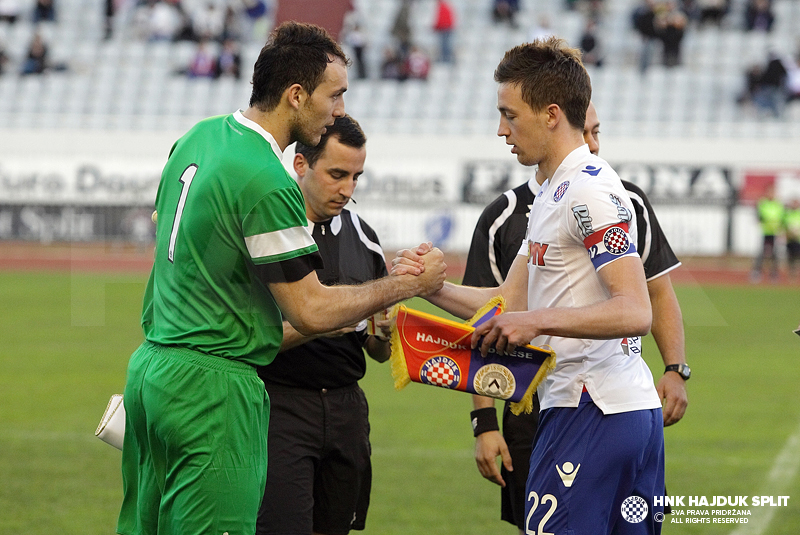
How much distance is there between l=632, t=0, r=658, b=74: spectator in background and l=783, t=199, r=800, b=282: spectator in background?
7650mm

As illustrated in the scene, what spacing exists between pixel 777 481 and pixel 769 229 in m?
15.6

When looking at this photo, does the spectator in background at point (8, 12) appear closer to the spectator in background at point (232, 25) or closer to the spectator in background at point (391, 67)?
the spectator in background at point (232, 25)

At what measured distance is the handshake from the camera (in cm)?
347

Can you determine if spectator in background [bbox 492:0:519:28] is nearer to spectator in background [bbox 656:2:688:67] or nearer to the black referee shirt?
spectator in background [bbox 656:2:688:67]

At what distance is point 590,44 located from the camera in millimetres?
27047

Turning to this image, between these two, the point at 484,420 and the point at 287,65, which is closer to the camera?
the point at 287,65

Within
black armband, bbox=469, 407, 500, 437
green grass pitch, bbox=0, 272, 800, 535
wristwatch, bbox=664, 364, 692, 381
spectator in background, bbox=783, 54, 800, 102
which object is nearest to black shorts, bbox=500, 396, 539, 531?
black armband, bbox=469, 407, 500, 437

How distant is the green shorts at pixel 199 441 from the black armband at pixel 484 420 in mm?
1234

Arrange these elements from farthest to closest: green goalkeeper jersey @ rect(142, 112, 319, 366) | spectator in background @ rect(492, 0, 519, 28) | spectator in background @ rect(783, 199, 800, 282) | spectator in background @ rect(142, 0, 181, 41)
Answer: spectator in background @ rect(142, 0, 181, 41), spectator in background @ rect(492, 0, 519, 28), spectator in background @ rect(783, 199, 800, 282), green goalkeeper jersey @ rect(142, 112, 319, 366)

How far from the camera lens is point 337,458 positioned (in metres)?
4.19

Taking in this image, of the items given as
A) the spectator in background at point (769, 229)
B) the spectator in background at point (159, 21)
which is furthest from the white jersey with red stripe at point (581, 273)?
the spectator in background at point (159, 21)

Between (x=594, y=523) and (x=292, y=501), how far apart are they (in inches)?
52.9

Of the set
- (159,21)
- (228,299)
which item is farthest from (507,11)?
(228,299)

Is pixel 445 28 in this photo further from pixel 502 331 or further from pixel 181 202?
pixel 502 331
